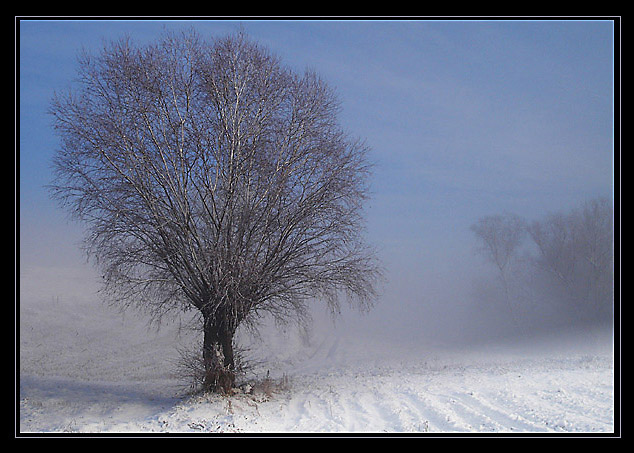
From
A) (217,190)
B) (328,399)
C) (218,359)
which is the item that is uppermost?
(217,190)

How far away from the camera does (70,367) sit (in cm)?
2083

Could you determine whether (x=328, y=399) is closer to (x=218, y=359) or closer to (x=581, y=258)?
(x=218, y=359)

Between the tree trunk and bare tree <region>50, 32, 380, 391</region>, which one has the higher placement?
bare tree <region>50, 32, 380, 391</region>

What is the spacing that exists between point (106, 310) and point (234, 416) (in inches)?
949

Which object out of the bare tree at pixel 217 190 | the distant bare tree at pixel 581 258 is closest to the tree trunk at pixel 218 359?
the bare tree at pixel 217 190

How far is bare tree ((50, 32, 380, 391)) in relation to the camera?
11547 millimetres

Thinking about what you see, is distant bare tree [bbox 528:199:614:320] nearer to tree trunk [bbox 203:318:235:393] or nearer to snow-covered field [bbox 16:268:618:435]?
snow-covered field [bbox 16:268:618:435]

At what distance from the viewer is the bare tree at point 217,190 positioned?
37.9 ft

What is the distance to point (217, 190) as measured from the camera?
11922mm

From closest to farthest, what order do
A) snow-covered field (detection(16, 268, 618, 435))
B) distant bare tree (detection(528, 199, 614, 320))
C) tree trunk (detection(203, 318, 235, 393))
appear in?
snow-covered field (detection(16, 268, 618, 435)) < tree trunk (detection(203, 318, 235, 393)) < distant bare tree (detection(528, 199, 614, 320))

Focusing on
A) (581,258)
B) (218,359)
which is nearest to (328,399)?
(218,359)

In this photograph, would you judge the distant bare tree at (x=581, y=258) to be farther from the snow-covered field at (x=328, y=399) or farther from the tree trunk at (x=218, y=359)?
the tree trunk at (x=218, y=359)

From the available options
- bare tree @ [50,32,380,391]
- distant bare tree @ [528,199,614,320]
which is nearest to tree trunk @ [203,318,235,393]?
bare tree @ [50,32,380,391]
